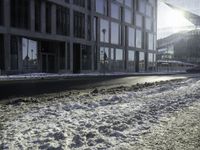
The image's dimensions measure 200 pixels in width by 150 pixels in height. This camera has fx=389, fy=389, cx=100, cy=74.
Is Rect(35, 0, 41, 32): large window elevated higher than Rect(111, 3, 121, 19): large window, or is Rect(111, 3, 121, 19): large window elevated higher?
Rect(111, 3, 121, 19): large window

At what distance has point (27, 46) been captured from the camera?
129 ft

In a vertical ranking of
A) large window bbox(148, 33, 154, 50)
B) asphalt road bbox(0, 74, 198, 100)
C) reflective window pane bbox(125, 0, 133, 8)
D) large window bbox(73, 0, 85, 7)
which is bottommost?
asphalt road bbox(0, 74, 198, 100)

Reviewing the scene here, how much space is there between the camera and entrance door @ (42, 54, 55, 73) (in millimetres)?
43750

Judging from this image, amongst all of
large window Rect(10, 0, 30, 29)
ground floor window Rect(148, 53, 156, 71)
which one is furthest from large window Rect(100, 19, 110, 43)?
ground floor window Rect(148, 53, 156, 71)

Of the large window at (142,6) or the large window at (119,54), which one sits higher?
the large window at (142,6)

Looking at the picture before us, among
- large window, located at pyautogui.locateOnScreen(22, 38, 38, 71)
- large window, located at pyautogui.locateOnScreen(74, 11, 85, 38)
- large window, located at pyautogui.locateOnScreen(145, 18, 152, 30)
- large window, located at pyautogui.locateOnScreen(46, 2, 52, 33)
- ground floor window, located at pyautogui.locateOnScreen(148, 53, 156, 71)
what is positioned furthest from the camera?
ground floor window, located at pyautogui.locateOnScreen(148, 53, 156, 71)

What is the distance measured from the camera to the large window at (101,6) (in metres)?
54.5

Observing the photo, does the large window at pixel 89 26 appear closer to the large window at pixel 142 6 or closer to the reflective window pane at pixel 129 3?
the reflective window pane at pixel 129 3

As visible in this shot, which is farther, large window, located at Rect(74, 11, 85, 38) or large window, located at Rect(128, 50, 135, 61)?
large window, located at Rect(128, 50, 135, 61)

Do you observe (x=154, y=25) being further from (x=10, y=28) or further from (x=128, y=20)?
(x=10, y=28)

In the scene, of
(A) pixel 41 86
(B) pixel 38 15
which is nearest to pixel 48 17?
(B) pixel 38 15

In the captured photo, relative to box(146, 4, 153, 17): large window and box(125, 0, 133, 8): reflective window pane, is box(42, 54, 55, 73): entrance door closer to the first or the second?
box(125, 0, 133, 8): reflective window pane

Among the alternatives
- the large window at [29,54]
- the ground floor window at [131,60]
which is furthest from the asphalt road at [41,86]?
the ground floor window at [131,60]

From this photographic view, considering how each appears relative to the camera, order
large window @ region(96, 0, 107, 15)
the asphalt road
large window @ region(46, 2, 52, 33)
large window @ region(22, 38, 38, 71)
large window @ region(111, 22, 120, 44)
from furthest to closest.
A: large window @ region(111, 22, 120, 44), large window @ region(96, 0, 107, 15), large window @ region(46, 2, 52, 33), large window @ region(22, 38, 38, 71), the asphalt road
